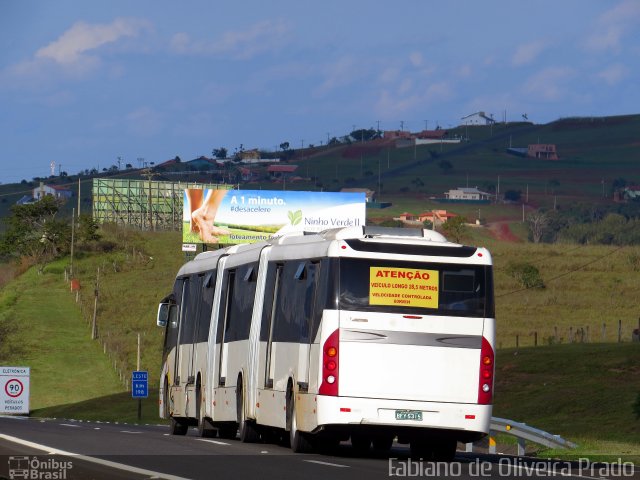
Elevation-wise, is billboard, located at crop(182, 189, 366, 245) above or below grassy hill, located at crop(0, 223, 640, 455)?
above

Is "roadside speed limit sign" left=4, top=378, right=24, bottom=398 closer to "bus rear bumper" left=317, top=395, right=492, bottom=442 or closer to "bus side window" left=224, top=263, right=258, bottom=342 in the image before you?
"bus side window" left=224, top=263, right=258, bottom=342

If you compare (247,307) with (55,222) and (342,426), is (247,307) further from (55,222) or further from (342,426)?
(55,222)

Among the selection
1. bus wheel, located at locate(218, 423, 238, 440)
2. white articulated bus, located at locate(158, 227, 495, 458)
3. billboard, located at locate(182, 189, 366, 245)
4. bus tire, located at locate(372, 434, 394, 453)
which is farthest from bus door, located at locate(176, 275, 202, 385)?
billboard, located at locate(182, 189, 366, 245)

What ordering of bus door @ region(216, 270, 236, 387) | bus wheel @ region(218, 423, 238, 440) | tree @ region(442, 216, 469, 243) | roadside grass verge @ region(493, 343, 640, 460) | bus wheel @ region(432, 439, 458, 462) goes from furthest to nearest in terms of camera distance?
tree @ region(442, 216, 469, 243) < roadside grass verge @ region(493, 343, 640, 460) < bus wheel @ region(218, 423, 238, 440) < bus door @ region(216, 270, 236, 387) < bus wheel @ region(432, 439, 458, 462)

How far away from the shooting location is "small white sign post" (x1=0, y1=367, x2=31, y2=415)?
62.4m

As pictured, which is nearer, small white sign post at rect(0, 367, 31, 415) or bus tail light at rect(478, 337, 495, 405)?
bus tail light at rect(478, 337, 495, 405)

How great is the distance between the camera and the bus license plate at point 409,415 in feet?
69.3

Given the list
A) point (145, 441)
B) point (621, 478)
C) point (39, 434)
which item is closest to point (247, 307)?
point (145, 441)

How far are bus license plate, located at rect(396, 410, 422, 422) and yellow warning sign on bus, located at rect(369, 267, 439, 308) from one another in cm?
153

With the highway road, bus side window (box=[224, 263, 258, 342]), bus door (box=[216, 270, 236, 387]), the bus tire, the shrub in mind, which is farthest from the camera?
the shrub

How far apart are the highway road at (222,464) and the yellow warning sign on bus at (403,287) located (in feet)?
7.59

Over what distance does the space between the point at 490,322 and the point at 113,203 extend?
129 m

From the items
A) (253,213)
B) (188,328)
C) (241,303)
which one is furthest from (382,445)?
(253,213)

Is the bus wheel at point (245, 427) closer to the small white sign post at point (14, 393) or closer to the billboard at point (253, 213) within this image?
the small white sign post at point (14, 393)
